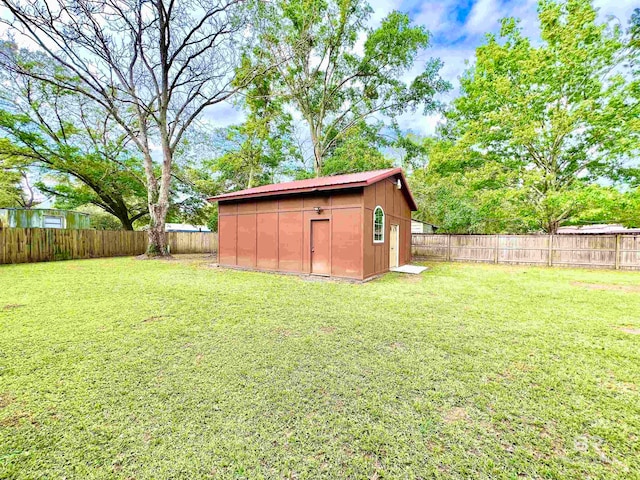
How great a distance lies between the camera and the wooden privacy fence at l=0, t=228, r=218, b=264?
34.0 feet

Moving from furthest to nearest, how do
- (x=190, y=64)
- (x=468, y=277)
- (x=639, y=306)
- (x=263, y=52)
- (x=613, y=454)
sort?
(x=263, y=52) < (x=190, y=64) < (x=468, y=277) < (x=639, y=306) < (x=613, y=454)

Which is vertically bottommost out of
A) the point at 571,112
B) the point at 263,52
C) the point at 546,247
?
the point at 546,247

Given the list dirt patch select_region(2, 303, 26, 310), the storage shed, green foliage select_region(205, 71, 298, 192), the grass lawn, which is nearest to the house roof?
the storage shed

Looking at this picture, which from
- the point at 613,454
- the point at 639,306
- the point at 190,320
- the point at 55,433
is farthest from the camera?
the point at 639,306

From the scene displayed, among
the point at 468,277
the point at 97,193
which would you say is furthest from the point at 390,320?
the point at 97,193

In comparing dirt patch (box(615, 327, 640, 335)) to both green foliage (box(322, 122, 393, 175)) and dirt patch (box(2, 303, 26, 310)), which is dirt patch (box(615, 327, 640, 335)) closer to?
Answer: dirt patch (box(2, 303, 26, 310))

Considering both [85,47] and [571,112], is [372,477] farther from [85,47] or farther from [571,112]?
[85,47]

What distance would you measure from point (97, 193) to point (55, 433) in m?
19.4

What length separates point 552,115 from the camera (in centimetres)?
1154

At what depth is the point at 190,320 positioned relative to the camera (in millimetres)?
4102

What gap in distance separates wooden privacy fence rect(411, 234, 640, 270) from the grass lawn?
8.17m

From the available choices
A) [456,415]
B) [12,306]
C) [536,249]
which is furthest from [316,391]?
[536,249]

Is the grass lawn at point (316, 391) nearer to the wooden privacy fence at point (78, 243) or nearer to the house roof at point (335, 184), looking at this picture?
the house roof at point (335, 184)

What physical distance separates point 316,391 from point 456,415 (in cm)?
112
